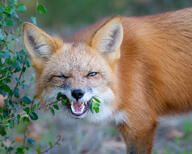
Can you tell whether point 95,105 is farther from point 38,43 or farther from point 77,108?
point 38,43

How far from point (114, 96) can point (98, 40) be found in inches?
29.4

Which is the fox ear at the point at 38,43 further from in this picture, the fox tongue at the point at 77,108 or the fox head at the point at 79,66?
the fox tongue at the point at 77,108

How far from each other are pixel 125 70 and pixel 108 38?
0.54 m

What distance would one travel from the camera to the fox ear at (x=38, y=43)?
386 cm

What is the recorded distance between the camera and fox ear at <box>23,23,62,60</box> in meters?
3.86

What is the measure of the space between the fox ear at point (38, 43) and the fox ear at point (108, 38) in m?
0.53

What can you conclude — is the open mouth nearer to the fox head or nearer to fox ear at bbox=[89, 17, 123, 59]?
the fox head

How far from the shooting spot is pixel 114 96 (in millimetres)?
4121

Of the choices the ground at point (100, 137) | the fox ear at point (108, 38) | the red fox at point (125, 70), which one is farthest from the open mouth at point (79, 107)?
the ground at point (100, 137)

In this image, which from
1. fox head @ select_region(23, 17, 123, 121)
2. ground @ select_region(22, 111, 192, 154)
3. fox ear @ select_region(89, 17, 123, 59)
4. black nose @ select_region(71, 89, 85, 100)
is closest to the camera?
black nose @ select_region(71, 89, 85, 100)

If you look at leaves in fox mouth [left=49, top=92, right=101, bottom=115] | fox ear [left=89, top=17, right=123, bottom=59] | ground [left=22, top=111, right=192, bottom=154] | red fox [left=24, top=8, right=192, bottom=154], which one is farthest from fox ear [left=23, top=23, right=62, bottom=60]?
ground [left=22, top=111, right=192, bottom=154]

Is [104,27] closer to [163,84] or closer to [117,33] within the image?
[117,33]

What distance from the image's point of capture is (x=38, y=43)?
4047 mm

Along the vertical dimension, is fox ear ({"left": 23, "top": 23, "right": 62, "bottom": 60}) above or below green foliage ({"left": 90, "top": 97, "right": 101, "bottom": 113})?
above
